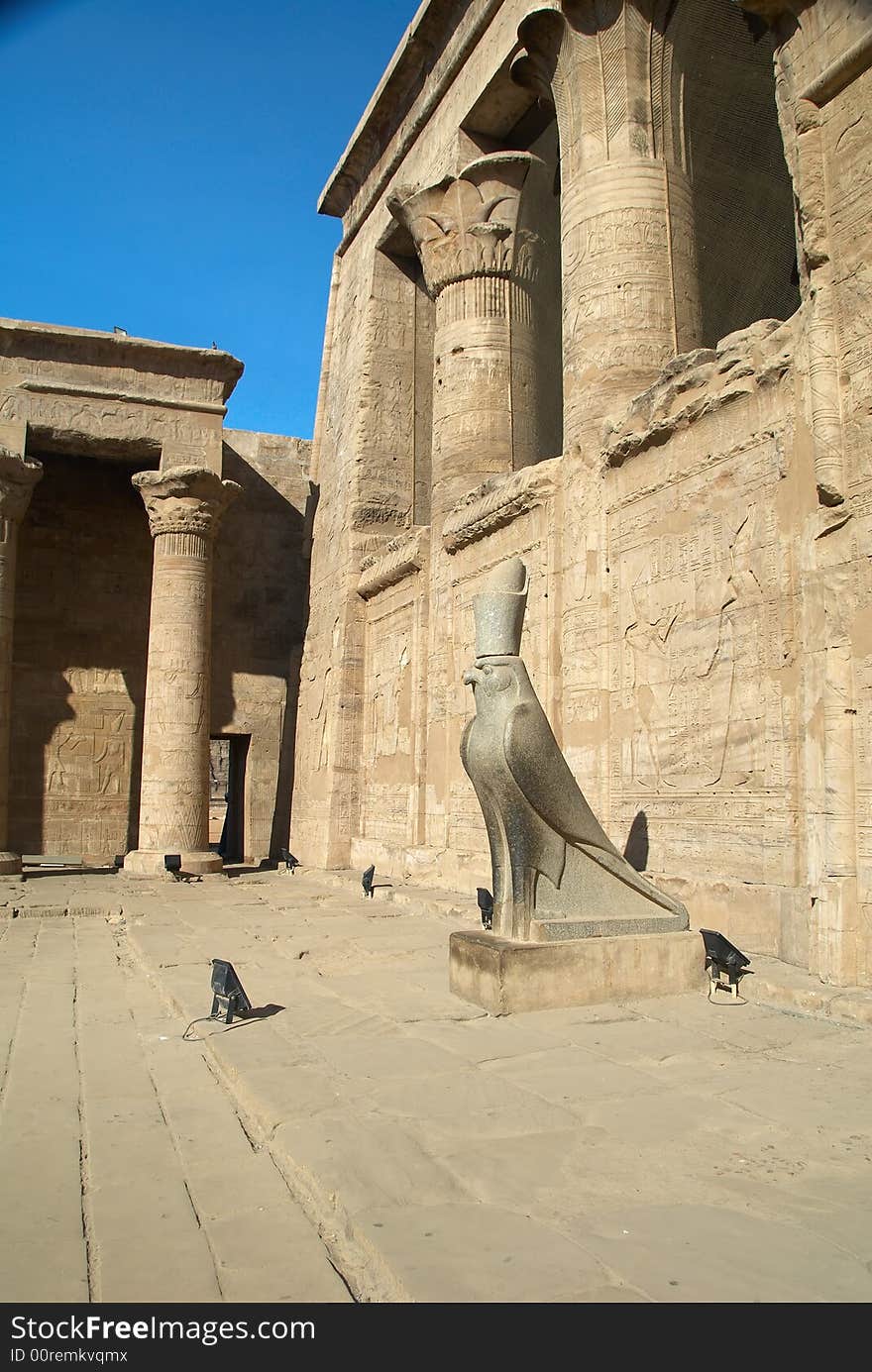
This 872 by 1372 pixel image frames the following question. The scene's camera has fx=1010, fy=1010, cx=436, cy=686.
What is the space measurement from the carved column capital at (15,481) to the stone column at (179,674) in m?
1.58

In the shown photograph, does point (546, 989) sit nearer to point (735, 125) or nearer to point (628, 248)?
point (628, 248)

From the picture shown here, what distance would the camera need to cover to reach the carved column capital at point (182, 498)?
641 inches

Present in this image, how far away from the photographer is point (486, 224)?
13.1 m

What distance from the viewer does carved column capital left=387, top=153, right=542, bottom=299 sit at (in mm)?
13109

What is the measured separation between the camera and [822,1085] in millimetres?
3793

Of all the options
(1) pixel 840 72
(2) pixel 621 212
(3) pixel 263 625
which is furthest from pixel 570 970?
(3) pixel 263 625

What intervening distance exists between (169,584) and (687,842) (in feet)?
36.4

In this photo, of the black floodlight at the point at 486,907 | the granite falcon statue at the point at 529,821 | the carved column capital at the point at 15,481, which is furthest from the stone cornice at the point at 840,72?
the carved column capital at the point at 15,481

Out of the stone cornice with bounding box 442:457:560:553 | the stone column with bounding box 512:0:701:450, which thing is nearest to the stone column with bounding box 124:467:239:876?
the stone cornice with bounding box 442:457:560:553

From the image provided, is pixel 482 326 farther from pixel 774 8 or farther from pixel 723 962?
pixel 723 962

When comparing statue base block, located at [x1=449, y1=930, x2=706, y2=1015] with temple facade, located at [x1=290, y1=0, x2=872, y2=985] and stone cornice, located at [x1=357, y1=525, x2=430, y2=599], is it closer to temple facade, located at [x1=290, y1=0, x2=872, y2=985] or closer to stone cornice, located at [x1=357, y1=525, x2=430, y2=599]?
temple facade, located at [x1=290, y1=0, x2=872, y2=985]

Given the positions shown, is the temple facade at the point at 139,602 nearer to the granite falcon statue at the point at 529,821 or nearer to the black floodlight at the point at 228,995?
the black floodlight at the point at 228,995

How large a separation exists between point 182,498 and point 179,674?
289 centimetres
